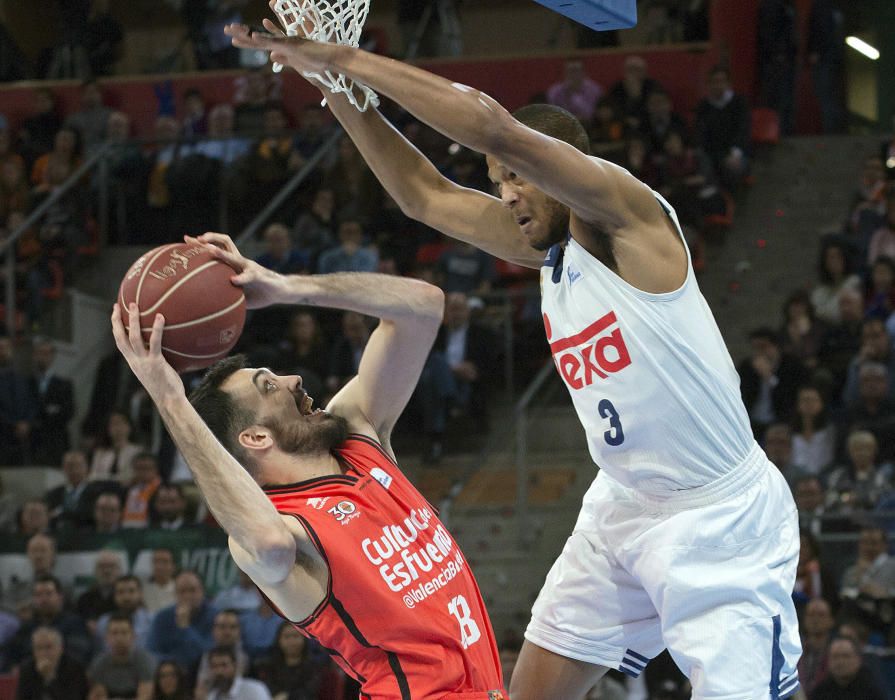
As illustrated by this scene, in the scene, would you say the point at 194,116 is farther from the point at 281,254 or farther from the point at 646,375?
the point at 646,375

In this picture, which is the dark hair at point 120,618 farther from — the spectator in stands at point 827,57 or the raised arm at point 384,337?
the spectator in stands at point 827,57

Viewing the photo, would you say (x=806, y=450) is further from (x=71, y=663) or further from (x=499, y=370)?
(x=71, y=663)

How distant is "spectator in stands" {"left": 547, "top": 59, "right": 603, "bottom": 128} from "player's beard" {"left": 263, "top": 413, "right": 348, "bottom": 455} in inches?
380

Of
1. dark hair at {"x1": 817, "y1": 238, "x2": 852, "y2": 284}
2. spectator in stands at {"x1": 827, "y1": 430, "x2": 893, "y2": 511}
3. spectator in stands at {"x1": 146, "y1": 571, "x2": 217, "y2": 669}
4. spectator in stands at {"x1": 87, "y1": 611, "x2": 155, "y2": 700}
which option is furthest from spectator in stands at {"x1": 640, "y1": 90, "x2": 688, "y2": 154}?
spectator in stands at {"x1": 87, "y1": 611, "x2": 155, "y2": 700}

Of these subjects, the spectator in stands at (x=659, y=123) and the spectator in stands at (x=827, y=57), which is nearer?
the spectator in stands at (x=659, y=123)

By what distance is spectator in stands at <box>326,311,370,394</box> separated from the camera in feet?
36.3

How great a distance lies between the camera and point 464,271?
11.6 metres

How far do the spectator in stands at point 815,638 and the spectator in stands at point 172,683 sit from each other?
3898mm

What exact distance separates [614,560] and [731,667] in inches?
22.4

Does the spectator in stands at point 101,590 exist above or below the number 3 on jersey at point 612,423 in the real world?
below

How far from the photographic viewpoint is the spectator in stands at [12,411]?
39.8 ft

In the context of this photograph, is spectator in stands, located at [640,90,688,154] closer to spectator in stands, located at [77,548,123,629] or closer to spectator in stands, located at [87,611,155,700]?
spectator in stands, located at [77,548,123,629]

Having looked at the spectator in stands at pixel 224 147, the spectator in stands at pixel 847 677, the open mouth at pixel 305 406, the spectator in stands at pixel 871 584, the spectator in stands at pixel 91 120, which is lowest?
the spectator in stands at pixel 847 677

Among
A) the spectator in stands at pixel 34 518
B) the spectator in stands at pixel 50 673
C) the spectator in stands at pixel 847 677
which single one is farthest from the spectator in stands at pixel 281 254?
the spectator in stands at pixel 847 677
